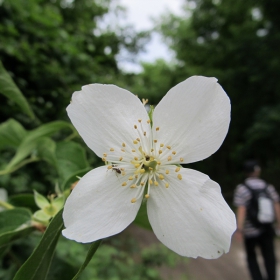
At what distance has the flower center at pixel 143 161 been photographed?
0.58 meters

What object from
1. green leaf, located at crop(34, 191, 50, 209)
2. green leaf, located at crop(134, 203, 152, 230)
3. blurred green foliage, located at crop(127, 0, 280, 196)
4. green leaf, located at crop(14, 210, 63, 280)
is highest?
green leaf, located at crop(14, 210, 63, 280)

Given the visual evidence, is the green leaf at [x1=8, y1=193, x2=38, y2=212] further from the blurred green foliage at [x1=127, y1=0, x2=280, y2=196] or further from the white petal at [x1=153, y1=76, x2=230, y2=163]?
the blurred green foliage at [x1=127, y1=0, x2=280, y2=196]

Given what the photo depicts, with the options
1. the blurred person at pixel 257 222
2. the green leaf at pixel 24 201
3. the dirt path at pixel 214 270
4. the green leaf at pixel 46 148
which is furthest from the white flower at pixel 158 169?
the dirt path at pixel 214 270

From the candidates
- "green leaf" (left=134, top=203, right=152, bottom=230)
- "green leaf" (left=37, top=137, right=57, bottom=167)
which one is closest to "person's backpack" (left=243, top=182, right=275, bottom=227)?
"green leaf" (left=37, top=137, right=57, bottom=167)

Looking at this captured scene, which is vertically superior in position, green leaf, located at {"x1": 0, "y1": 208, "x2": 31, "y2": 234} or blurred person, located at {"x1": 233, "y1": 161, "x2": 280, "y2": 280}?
green leaf, located at {"x1": 0, "y1": 208, "x2": 31, "y2": 234}

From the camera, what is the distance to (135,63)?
5.32 metres

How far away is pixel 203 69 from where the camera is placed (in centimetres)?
1106

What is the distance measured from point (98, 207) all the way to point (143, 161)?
0.13 m

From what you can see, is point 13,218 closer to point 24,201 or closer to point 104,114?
point 24,201

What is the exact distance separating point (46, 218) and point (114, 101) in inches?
10.5

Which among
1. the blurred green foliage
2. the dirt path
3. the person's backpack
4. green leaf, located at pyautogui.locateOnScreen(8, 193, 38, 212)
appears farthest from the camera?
the blurred green foliage

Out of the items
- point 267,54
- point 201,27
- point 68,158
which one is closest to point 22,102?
point 68,158

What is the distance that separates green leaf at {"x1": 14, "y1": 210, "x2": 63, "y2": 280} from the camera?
1.62 feet

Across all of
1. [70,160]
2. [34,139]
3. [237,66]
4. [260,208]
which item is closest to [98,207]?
[70,160]
